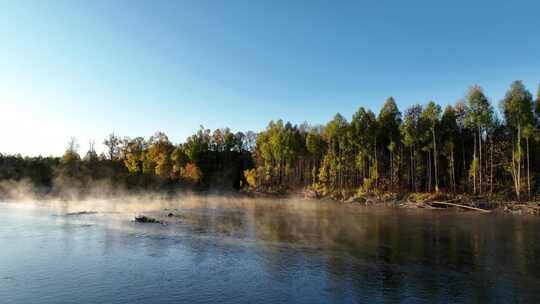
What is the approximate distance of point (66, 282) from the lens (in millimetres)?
16594

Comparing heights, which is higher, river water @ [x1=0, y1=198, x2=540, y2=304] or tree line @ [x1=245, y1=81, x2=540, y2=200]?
tree line @ [x1=245, y1=81, x2=540, y2=200]

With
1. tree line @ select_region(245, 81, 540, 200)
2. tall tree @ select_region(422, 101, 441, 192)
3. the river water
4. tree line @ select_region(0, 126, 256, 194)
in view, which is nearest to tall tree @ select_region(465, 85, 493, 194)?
tree line @ select_region(245, 81, 540, 200)

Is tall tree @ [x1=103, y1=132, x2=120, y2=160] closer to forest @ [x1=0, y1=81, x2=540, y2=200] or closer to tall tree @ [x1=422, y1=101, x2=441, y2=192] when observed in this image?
forest @ [x1=0, y1=81, x2=540, y2=200]

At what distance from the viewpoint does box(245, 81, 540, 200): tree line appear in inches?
2100

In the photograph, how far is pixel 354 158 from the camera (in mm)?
76562

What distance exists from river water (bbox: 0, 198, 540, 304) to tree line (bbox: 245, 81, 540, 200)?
78.5 feet

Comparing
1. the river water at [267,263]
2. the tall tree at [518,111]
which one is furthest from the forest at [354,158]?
the river water at [267,263]

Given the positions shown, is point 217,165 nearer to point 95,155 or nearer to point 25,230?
point 95,155

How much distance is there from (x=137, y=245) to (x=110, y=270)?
6.06 metres

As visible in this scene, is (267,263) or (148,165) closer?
(267,263)

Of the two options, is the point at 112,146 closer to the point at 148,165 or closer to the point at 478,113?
the point at 148,165

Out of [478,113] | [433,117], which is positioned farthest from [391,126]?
[478,113]

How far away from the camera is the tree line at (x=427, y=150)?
53.3 metres

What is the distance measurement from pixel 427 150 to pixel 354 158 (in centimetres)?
1754
